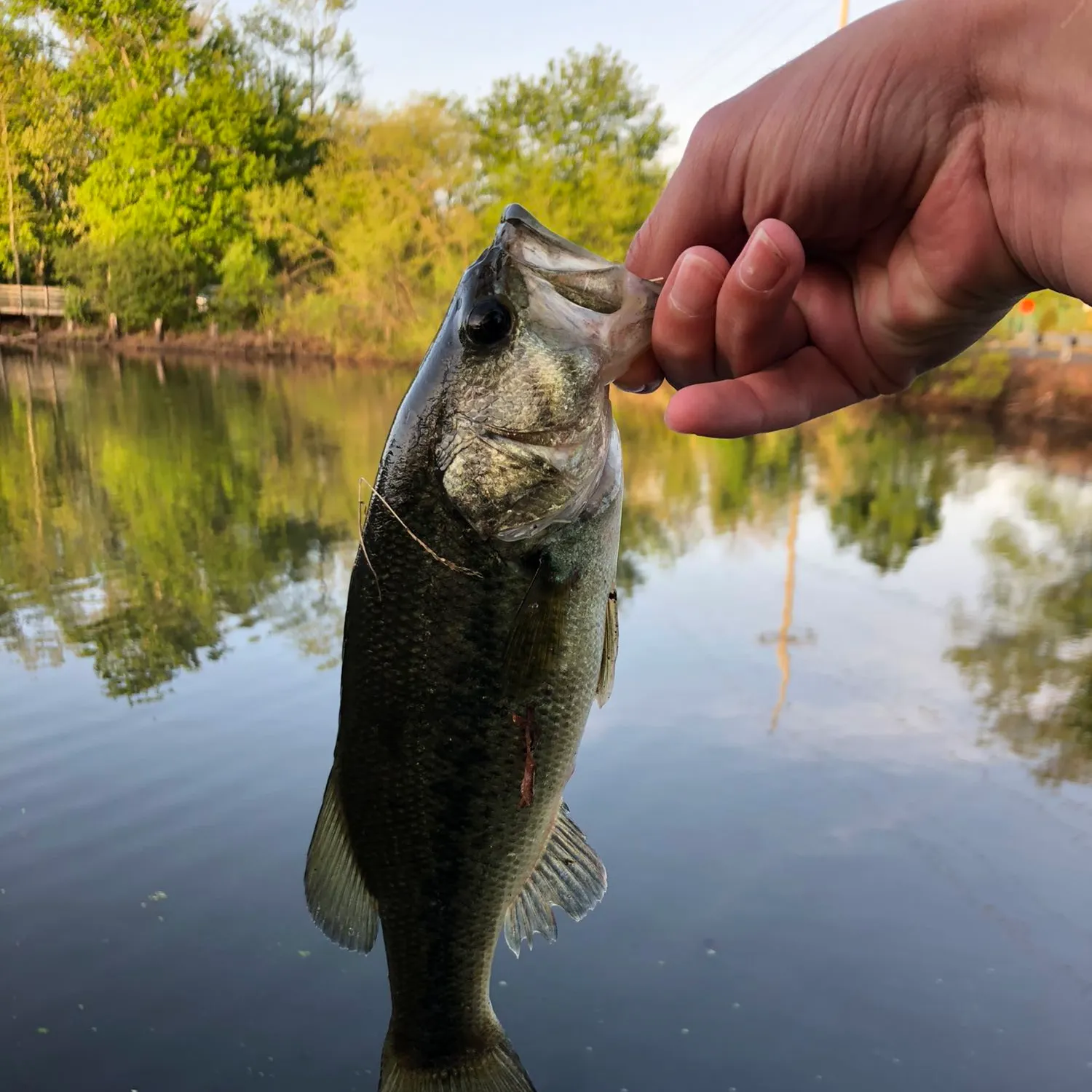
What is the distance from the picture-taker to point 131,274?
116 feet

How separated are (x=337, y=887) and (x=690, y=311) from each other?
4.11 feet

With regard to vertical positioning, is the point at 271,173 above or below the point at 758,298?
above

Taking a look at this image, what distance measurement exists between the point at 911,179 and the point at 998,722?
535 cm

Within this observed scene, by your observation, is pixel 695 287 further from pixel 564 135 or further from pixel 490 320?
pixel 564 135

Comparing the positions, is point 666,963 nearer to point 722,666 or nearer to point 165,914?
point 165,914

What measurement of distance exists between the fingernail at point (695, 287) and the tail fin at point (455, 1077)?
1501mm

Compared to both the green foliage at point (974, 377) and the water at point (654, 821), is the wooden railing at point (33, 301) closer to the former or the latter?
the water at point (654, 821)

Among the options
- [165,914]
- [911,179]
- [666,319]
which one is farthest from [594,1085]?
[911,179]

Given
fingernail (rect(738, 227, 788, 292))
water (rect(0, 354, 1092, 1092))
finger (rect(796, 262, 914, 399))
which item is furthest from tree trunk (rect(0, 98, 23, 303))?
fingernail (rect(738, 227, 788, 292))

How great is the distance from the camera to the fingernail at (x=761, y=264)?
145 cm

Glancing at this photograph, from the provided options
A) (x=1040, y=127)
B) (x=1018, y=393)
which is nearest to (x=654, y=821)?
(x=1040, y=127)

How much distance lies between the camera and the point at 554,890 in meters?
1.80

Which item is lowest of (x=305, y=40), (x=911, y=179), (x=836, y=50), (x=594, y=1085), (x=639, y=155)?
(x=594, y=1085)

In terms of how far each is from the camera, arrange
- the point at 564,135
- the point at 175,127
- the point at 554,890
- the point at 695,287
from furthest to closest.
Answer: the point at 175,127 → the point at 564,135 → the point at 554,890 → the point at 695,287
